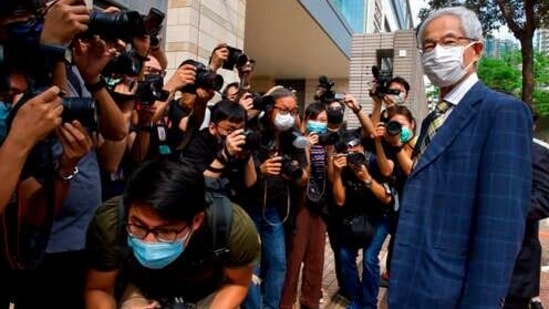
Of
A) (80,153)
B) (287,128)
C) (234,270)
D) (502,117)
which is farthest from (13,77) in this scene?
(287,128)

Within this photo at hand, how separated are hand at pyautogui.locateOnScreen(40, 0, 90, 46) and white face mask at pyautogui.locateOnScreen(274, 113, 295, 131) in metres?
1.77

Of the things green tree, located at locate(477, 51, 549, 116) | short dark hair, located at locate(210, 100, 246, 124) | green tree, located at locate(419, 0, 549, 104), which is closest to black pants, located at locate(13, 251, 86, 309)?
short dark hair, located at locate(210, 100, 246, 124)

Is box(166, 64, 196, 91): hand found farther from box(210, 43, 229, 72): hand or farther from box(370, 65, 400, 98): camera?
box(370, 65, 400, 98): camera

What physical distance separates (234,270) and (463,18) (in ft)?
4.24

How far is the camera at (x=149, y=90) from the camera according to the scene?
2.49 meters

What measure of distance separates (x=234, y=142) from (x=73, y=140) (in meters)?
1.13

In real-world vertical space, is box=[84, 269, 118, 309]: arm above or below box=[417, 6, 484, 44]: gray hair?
below

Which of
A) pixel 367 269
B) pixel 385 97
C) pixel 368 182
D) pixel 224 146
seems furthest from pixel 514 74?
pixel 224 146

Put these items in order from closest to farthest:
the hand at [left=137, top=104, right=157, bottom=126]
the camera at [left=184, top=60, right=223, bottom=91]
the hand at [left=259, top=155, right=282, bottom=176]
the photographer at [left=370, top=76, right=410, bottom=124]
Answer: the hand at [left=137, top=104, right=157, bottom=126]
the camera at [left=184, top=60, right=223, bottom=91]
the hand at [left=259, top=155, right=282, bottom=176]
the photographer at [left=370, top=76, right=410, bottom=124]

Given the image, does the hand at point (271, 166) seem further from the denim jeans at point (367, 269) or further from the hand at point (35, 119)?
the hand at point (35, 119)

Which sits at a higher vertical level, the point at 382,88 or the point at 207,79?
the point at 382,88

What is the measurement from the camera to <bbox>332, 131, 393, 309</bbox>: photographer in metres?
3.68

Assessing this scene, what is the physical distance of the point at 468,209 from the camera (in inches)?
69.5

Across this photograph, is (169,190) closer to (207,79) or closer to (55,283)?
(55,283)
